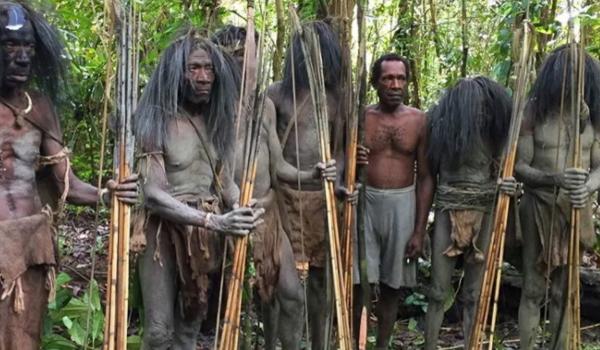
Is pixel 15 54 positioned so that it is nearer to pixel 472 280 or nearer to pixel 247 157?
pixel 247 157

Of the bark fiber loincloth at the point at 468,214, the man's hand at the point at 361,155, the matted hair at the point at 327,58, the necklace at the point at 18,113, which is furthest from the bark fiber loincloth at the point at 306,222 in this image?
the necklace at the point at 18,113

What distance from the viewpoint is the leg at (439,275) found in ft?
14.0

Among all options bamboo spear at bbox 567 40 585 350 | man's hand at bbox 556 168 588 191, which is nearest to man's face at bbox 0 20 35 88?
bamboo spear at bbox 567 40 585 350

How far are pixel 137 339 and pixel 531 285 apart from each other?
83.7 inches

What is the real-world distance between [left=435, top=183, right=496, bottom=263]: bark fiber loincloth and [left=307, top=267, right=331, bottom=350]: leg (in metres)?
0.69

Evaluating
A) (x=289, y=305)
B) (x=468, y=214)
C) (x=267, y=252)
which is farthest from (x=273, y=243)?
(x=468, y=214)

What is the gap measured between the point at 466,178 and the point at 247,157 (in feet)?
5.55

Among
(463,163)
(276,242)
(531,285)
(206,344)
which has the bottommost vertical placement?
(206,344)

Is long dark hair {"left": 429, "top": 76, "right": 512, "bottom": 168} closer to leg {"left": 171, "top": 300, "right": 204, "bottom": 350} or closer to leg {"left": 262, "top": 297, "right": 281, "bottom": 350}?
leg {"left": 262, "top": 297, "right": 281, "bottom": 350}

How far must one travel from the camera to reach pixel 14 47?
121 inches

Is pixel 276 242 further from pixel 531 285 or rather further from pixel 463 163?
pixel 531 285

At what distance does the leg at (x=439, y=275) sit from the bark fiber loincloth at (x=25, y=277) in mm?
2035

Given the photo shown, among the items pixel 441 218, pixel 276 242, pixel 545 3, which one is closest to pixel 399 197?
pixel 441 218

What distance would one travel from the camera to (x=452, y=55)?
7.36 metres
